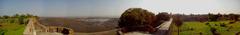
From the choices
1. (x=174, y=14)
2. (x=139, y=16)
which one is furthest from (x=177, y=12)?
(x=139, y=16)

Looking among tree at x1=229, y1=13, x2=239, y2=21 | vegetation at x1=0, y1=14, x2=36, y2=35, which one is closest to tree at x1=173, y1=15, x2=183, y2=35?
tree at x1=229, y1=13, x2=239, y2=21

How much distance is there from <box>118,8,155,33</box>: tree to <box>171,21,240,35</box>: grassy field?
211 millimetres

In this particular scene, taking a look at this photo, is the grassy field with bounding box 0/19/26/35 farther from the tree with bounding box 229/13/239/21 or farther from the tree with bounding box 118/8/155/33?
the tree with bounding box 229/13/239/21

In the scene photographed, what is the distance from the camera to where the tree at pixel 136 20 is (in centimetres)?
502

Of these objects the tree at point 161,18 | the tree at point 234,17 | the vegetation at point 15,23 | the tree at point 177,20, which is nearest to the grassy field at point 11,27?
the vegetation at point 15,23

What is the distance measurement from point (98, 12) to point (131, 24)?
1.00 ft

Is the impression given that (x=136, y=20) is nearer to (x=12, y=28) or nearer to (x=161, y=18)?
(x=161, y=18)

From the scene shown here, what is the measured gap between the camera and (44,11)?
5.18 metres

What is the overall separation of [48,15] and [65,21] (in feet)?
0.54

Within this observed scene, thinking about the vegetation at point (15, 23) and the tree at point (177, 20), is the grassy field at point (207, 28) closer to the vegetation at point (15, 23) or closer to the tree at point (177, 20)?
the tree at point (177, 20)

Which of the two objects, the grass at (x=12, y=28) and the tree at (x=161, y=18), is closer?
the tree at (x=161, y=18)

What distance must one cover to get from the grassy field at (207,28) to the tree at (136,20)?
0.69ft

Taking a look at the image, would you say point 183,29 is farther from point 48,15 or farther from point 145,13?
point 48,15

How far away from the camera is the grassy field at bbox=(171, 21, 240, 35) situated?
16.7ft
